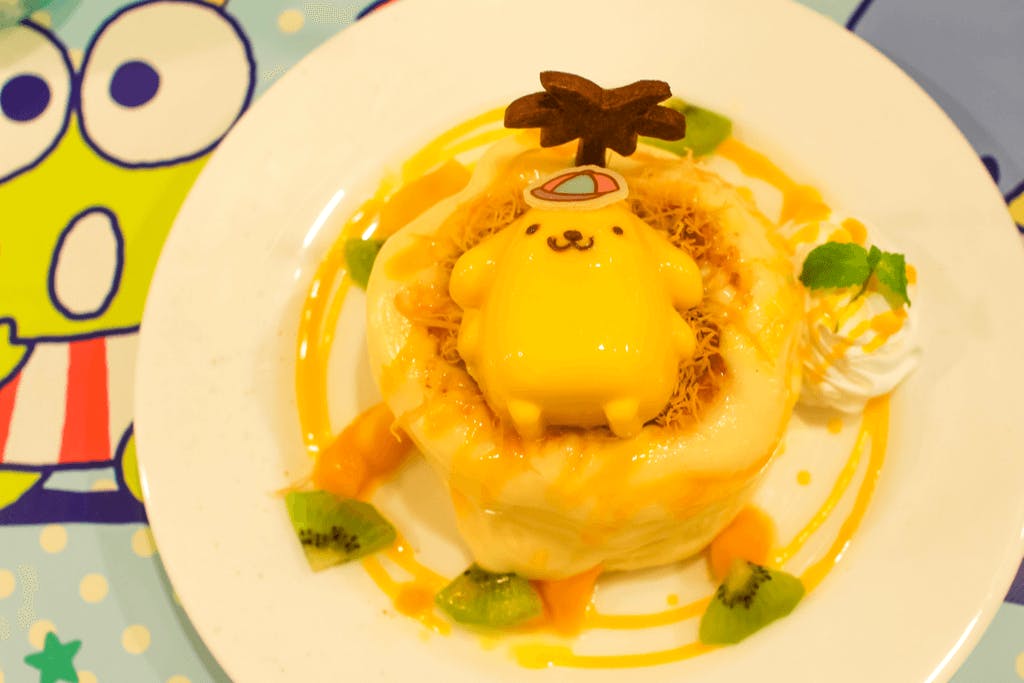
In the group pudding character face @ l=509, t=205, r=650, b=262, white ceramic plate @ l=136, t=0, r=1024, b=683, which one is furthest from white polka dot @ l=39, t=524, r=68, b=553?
pudding character face @ l=509, t=205, r=650, b=262

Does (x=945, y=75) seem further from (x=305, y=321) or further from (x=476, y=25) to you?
(x=305, y=321)

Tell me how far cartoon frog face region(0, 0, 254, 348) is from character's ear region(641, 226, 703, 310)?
1.46 metres

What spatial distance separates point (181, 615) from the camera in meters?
2.00

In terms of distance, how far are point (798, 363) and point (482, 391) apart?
705 millimetres

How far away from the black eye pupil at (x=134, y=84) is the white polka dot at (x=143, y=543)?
4.04ft

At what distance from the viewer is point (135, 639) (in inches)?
78.1

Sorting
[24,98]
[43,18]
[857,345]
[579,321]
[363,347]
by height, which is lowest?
[363,347]

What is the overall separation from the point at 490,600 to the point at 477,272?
0.74 meters

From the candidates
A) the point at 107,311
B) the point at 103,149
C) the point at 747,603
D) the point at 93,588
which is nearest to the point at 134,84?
the point at 103,149

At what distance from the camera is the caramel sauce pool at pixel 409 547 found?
1.82 metres

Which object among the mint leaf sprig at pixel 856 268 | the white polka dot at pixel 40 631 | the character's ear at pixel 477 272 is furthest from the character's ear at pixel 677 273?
the white polka dot at pixel 40 631

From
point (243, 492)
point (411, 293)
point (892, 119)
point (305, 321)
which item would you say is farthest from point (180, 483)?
point (892, 119)

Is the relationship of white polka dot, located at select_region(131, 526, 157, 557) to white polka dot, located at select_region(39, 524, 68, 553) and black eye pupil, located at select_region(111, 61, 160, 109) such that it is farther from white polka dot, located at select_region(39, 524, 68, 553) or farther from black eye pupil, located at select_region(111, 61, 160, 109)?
black eye pupil, located at select_region(111, 61, 160, 109)

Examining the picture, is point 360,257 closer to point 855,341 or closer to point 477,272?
point 477,272
